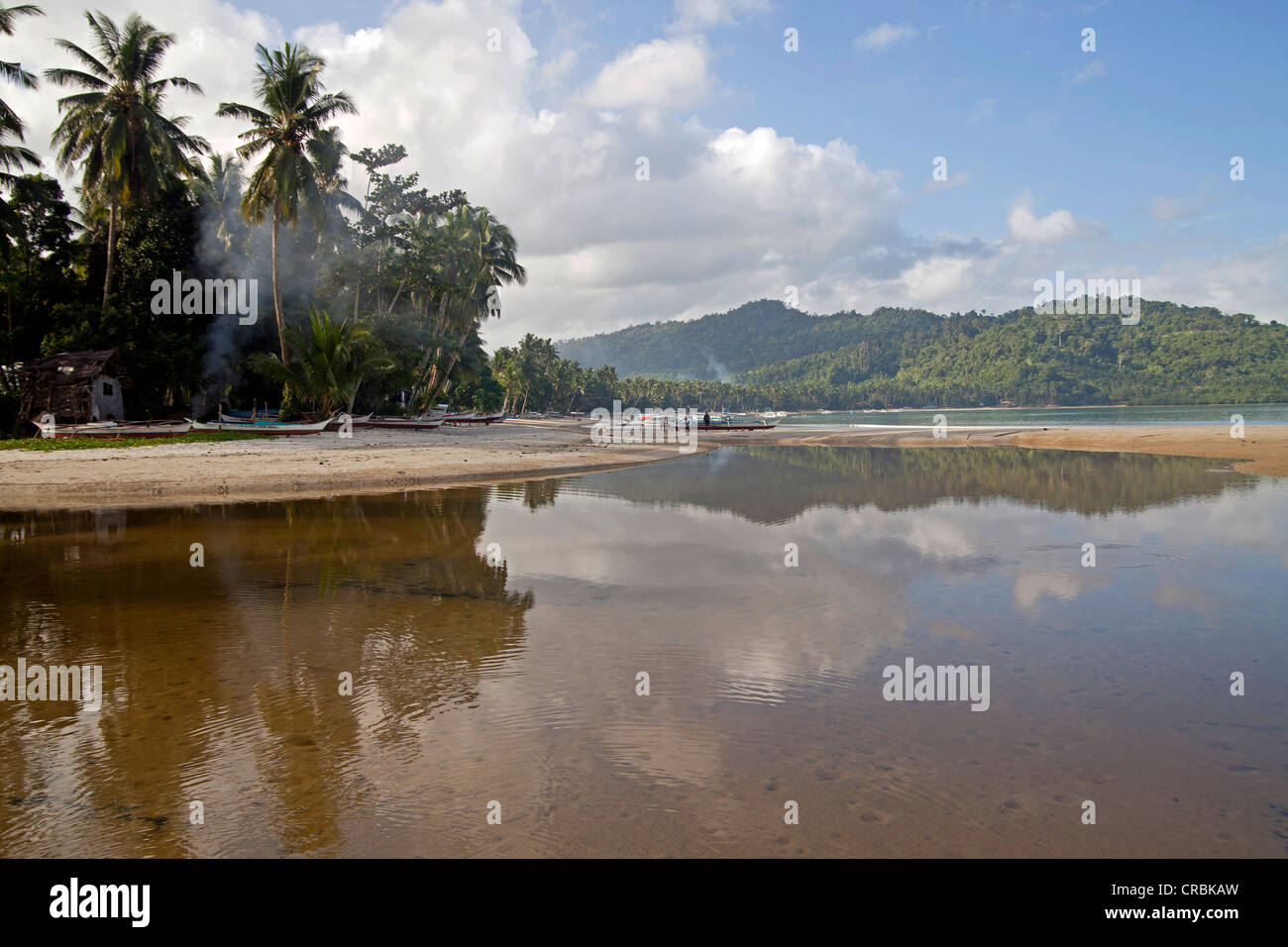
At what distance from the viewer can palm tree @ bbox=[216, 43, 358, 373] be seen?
3838cm

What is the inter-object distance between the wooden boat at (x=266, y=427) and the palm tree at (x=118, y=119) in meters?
8.11

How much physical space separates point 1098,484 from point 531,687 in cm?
2379

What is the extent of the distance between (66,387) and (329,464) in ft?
52.4

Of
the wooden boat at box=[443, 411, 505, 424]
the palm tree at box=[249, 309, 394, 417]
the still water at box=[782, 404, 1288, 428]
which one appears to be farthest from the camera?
the still water at box=[782, 404, 1288, 428]

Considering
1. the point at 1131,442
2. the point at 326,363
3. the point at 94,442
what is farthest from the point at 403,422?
the point at 1131,442

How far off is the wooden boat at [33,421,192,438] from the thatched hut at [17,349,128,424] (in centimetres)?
75

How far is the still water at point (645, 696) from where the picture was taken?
4.34 metres

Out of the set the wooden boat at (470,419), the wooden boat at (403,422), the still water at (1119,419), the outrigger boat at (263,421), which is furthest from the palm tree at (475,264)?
the still water at (1119,419)

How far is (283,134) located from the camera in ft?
128

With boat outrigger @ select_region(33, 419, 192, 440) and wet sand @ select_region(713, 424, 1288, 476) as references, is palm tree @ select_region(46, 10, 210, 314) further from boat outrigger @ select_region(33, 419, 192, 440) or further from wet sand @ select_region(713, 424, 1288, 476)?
wet sand @ select_region(713, 424, 1288, 476)

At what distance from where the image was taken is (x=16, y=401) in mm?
34562

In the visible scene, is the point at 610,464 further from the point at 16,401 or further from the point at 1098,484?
the point at 16,401

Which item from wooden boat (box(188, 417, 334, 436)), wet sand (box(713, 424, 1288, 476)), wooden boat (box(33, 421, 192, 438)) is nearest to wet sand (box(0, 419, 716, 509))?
wooden boat (box(188, 417, 334, 436))
